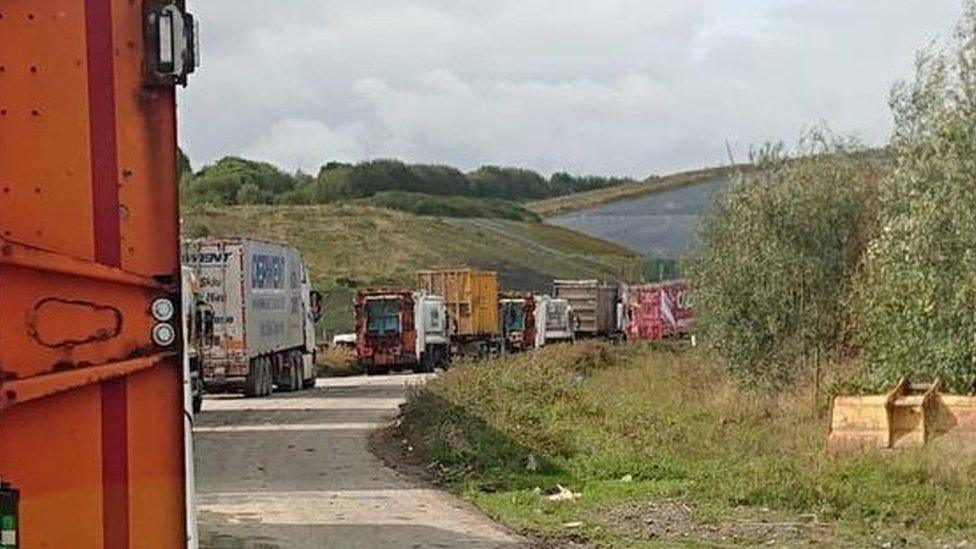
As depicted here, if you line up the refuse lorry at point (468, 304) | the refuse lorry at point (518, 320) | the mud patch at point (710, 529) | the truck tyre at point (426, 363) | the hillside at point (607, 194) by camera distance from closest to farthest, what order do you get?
the mud patch at point (710, 529), the truck tyre at point (426, 363), the refuse lorry at point (468, 304), the refuse lorry at point (518, 320), the hillside at point (607, 194)

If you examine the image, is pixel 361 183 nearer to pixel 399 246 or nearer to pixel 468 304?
pixel 399 246

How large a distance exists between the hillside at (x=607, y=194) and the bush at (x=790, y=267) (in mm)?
65445

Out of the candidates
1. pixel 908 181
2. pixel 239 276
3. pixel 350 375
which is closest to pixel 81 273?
pixel 908 181

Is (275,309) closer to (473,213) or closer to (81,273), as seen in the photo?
(81,273)

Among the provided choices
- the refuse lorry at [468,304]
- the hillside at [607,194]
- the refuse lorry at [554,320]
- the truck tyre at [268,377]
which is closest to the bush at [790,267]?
the truck tyre at [268,377]

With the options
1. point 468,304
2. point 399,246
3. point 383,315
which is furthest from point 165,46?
point 399,246

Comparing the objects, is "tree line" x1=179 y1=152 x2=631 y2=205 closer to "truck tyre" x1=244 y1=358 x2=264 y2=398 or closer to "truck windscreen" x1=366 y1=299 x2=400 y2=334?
"truck windscreen" x1=366 y1=299 x2=400 y2=334

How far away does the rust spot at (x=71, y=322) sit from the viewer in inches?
201

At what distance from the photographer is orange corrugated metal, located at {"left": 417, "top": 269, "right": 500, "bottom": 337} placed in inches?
2190

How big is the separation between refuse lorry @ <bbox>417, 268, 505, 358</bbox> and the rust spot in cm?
4928

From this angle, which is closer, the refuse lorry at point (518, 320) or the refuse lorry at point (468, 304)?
the refuse lorry at point (468, 304)

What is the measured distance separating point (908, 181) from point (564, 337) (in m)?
45.1

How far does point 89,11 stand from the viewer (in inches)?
207

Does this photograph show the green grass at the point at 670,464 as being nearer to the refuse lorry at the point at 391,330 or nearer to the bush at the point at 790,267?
the bush at the point at 790,267
